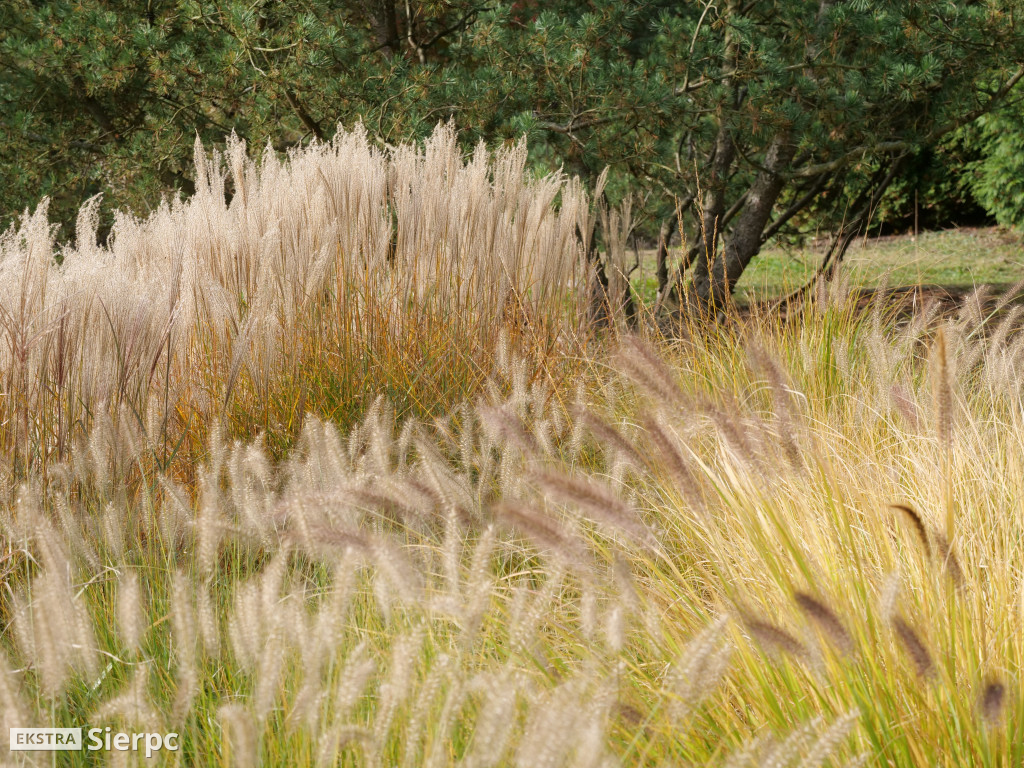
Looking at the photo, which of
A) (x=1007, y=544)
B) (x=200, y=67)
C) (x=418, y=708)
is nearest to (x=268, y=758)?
(x=418, y=708)

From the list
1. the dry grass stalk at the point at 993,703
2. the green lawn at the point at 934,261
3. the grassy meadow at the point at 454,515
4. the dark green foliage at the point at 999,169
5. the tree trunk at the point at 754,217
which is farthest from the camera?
the dark green foliage at the point at 999,169

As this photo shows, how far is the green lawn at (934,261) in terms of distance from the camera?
8813 mm

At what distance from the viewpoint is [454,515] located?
141 centimetres

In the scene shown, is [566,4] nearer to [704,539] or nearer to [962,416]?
[962,416]

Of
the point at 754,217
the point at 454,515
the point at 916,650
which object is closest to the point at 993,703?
the point at 916,650

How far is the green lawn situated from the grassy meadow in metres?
5.11

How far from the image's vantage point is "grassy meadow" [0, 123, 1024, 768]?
1264 mm

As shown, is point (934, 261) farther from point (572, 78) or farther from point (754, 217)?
point (572, 78)

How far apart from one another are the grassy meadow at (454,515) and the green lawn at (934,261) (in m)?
5.11

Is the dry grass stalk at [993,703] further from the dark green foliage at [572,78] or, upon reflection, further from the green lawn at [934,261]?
the green lawn at [934,261]

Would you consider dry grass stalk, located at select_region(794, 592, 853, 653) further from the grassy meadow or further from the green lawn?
the green lawn

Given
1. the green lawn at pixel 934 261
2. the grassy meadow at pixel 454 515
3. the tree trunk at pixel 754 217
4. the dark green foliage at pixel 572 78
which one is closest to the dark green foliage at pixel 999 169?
the green lawn at pixel 934 261

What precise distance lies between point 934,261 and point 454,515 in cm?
1104

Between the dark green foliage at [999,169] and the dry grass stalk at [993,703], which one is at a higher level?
the dark green foliage at [999,169]
